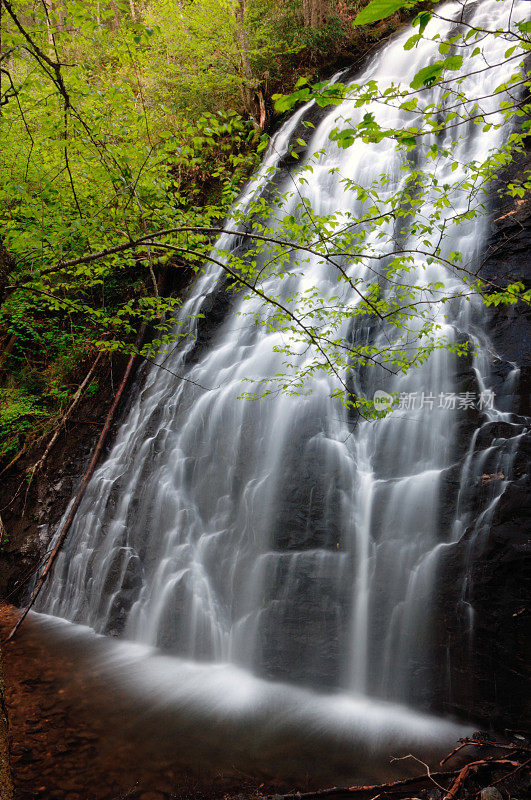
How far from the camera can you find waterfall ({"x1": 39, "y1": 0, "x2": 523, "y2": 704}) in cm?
485

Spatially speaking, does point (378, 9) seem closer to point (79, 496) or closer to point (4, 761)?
point (4, 761)

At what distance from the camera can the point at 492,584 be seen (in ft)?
14.1

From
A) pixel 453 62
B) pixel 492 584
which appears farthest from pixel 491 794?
pixel 453 62

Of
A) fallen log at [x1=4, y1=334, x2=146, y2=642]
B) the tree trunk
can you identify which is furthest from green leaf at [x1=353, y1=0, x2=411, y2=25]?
fallen log at [x1=4, y1=334, x2=146, y2=642]

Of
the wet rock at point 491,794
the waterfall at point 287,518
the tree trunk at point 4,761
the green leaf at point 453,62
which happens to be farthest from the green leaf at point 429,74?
the wet rock at point 491,794

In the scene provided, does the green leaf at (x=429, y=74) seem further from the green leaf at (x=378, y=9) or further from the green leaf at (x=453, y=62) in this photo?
the green leaf at (x=378, y=9)

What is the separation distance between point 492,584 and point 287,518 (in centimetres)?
→ 240

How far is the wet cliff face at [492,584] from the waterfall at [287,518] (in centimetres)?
12

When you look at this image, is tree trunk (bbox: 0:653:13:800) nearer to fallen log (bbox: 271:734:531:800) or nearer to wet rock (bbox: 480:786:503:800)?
fallen log (bbox: 271:734:531:800)

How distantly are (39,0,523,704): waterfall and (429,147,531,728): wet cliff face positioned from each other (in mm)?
117

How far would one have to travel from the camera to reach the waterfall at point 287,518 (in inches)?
191

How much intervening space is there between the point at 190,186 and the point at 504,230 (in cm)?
936

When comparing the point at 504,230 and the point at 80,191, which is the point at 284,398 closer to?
the point at 504,230

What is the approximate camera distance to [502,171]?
6988 millimetres
